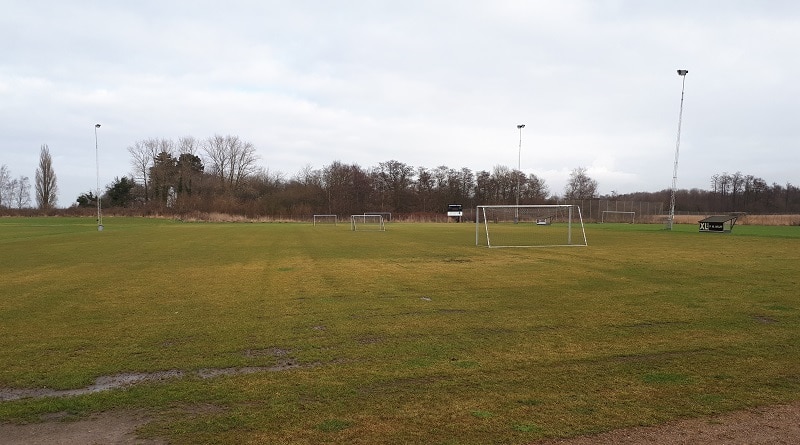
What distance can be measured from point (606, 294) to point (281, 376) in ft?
23.6

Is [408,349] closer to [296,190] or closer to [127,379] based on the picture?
[127,379]

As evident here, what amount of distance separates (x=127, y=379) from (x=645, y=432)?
4900 millimetres

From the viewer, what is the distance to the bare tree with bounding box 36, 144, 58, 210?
8588 cm

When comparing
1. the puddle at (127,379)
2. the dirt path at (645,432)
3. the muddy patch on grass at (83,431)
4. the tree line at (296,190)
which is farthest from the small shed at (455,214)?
the muddy patch on grass at (83,431)

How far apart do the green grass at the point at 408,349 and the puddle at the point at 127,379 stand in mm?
129

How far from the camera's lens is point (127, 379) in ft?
17.0

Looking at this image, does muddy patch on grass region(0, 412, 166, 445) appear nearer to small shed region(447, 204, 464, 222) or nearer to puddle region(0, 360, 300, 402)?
puddle region(0, 360, 300, 402)

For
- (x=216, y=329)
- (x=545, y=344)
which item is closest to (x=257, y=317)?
(x=216, y=329)

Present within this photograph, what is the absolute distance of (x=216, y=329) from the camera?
730 cm

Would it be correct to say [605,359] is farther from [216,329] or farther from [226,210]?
[226,210]

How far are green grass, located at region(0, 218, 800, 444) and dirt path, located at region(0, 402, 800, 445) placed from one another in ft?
0.51

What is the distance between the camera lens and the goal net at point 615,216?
6856 centimetres

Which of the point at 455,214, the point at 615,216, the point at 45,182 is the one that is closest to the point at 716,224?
the point at 615,216

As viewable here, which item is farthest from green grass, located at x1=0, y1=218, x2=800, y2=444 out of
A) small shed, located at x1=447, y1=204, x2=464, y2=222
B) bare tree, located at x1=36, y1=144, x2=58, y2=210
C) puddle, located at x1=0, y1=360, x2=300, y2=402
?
bare tree, located at x1=36, y1=144, x2=58, y2=210
